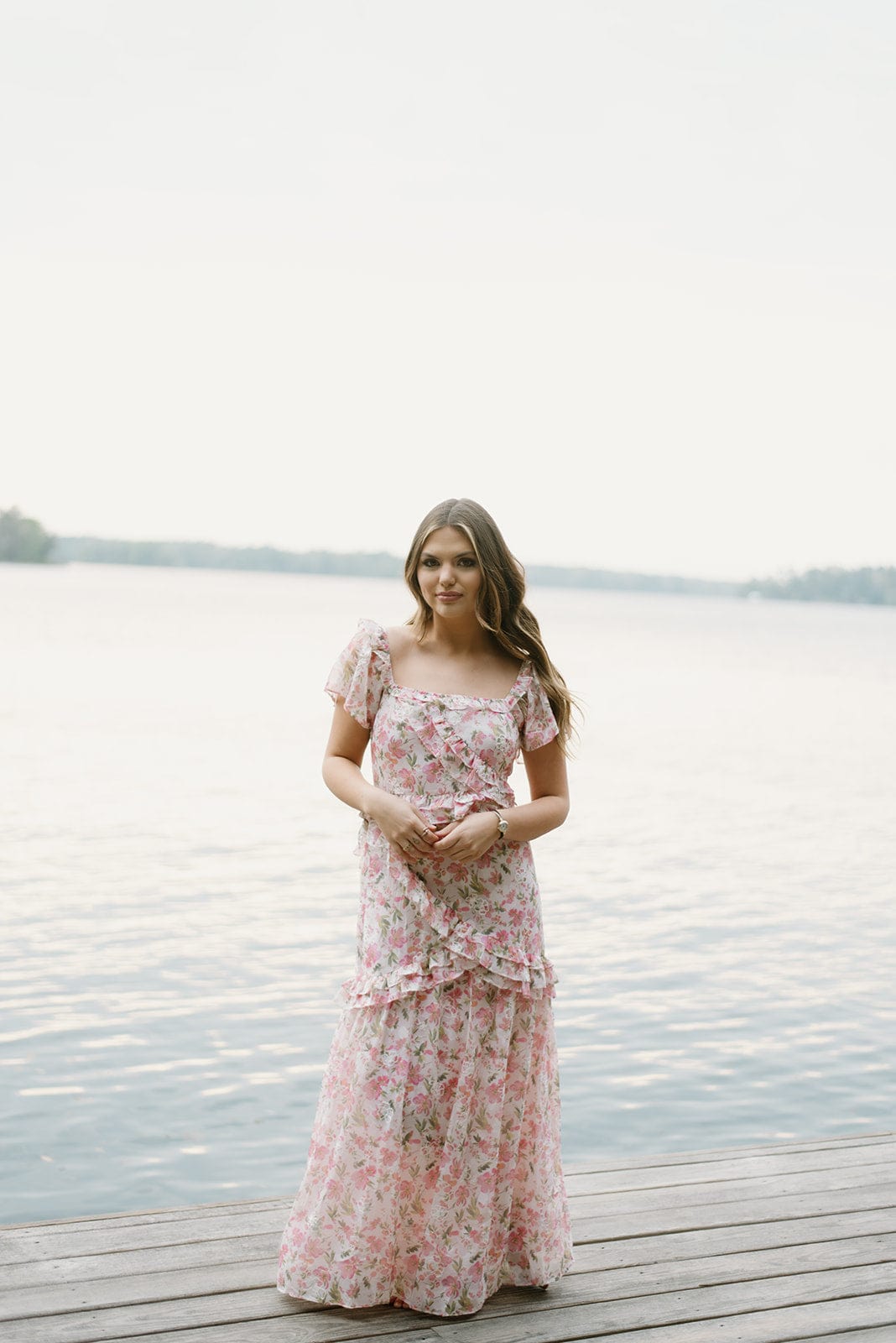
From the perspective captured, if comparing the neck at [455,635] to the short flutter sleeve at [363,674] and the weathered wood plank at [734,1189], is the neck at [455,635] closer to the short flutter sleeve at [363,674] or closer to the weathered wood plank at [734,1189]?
the short flutter sleeve at [363,674]

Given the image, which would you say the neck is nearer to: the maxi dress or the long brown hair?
the long brown hair

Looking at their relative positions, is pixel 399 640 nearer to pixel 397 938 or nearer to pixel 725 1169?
pixel 397 938

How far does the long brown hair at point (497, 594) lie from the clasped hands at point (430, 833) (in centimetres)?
36

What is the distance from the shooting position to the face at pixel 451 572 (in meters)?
3.47

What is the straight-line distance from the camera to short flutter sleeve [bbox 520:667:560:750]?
3551mm

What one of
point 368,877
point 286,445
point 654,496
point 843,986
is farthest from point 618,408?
point 368,877

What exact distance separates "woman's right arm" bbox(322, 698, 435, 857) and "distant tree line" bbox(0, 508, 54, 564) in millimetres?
114601

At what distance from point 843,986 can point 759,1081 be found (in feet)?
7.00

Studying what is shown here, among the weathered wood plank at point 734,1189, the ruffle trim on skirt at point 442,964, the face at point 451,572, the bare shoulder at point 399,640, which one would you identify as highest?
the face at point 451,572

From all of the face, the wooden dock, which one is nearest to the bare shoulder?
the face

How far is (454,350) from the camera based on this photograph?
7644cm

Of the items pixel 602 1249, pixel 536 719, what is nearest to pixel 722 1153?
pixel 602 1249

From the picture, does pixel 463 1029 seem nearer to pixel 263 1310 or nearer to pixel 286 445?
pixel 263 1310

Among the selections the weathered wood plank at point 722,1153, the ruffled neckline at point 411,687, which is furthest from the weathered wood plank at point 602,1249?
the ruffled neckline at point 411,687
